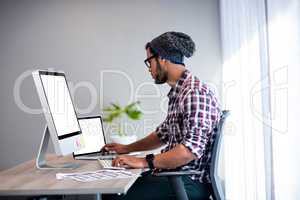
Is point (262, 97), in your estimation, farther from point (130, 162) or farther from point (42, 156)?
point (42, 156)

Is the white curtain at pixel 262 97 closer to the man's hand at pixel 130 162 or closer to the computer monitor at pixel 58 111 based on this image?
the man's hand at pixel 130 162

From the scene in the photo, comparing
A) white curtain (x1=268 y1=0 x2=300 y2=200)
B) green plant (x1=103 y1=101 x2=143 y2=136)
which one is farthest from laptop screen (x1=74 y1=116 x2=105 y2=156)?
white curtain (x1=268 y1=0 x2=300 y2=200)

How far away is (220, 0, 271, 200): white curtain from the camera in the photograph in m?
2.30

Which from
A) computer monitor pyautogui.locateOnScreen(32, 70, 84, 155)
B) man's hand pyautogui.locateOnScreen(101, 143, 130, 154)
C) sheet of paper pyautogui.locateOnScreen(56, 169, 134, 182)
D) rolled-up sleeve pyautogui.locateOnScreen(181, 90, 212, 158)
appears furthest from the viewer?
man's hand pyautogui.locateOnScreen(101, 143, 130, 154)

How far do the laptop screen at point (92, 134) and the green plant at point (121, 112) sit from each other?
65 cm

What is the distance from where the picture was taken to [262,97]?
2311 millimetres

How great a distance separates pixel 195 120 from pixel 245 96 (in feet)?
3.20

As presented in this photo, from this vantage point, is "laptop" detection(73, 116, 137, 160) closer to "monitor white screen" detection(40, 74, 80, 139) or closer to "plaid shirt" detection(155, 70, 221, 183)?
"monitor white screen" detection(40, 74, 80, 139)

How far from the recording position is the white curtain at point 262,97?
1.77m

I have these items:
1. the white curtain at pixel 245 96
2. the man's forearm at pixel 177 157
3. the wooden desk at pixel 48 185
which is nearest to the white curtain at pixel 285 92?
the white curtain at pixel 245 96

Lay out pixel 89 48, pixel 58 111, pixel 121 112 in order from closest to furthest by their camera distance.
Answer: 1. pixel 58 111
2. pixel 121 112
3. pixel 89 48

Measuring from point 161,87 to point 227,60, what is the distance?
0.69m

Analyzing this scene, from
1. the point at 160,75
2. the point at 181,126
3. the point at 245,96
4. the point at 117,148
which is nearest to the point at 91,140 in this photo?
the point at 117,148

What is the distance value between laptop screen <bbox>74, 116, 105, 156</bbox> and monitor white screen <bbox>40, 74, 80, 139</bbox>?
376 mm
